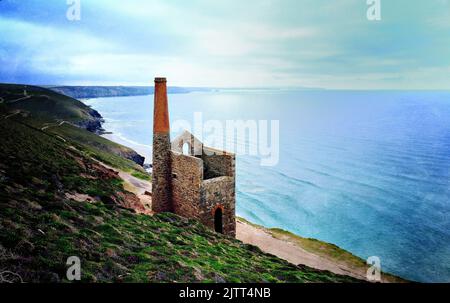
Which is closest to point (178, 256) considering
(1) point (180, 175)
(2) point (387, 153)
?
(1) point (180, 175)

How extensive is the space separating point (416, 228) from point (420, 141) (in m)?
49.2

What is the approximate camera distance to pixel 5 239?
9539 mm

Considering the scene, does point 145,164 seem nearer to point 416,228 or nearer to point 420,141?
point 416,228

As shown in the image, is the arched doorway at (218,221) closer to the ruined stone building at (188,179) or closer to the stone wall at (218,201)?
the ruined stone building at (188,179)

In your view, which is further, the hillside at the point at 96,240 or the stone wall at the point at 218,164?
the stone wall at the point at 218,164

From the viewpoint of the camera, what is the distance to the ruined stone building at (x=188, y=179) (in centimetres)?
1886

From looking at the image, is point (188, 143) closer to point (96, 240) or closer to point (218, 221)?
point (218, 221)

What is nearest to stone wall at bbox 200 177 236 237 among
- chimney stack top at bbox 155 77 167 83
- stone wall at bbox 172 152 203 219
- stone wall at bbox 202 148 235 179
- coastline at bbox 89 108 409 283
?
stone wall at bbox 172 152 203 219

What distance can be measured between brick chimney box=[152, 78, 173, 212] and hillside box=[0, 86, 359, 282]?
1.80 metres

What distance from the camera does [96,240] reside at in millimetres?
11914

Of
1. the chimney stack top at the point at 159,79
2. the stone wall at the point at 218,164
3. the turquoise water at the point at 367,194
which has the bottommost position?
the turquoise water at the point at 367,194

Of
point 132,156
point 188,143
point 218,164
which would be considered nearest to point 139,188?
point 188,143

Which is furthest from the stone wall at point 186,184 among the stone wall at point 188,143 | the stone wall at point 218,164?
the stone wall at point 218,164
